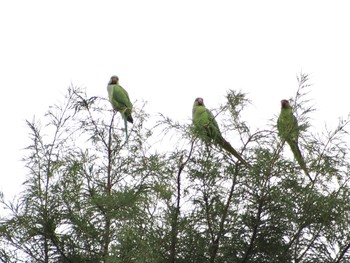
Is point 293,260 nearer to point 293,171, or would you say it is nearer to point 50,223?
point 293,171

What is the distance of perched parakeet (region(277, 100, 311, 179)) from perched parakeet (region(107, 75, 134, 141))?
1.17m

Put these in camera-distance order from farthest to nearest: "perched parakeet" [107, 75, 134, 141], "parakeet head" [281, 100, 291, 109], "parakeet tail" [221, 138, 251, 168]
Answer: "perched parakeet" [107, 75, 134, 141]
"parakeet head" [281, 100, 291, 109]
"parakeet tail" [221, 138, 251, 168]

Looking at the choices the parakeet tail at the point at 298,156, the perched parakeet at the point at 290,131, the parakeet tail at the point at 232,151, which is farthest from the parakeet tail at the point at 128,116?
the parakeet tail at the point at 298,156

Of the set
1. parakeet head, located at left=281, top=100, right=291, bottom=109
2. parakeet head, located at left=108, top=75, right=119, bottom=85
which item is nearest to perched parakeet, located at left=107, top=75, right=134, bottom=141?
parakeet head, located at left=108, top=75, right=119, bottom=85

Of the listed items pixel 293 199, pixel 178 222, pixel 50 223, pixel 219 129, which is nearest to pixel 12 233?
pixel 50 223

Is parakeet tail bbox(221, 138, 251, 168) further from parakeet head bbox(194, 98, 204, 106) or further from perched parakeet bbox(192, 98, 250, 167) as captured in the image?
parakeet head bbox(194, 98, 204, 106)

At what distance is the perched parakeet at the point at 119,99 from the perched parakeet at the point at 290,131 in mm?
1167


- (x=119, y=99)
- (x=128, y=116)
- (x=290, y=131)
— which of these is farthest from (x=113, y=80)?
(x=290, y=131)

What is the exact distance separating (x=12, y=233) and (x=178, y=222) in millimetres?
1176

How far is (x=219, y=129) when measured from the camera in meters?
5.49

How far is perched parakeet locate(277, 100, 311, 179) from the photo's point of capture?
5.35 m

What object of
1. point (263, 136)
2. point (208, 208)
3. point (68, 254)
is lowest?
point (68, 254)

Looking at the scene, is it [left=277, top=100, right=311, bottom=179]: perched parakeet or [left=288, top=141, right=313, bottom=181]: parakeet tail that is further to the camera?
[left=288, top=141, right=313, bottom=181]: parakeet tail

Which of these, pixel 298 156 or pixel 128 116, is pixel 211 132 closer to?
pixel 298 156
